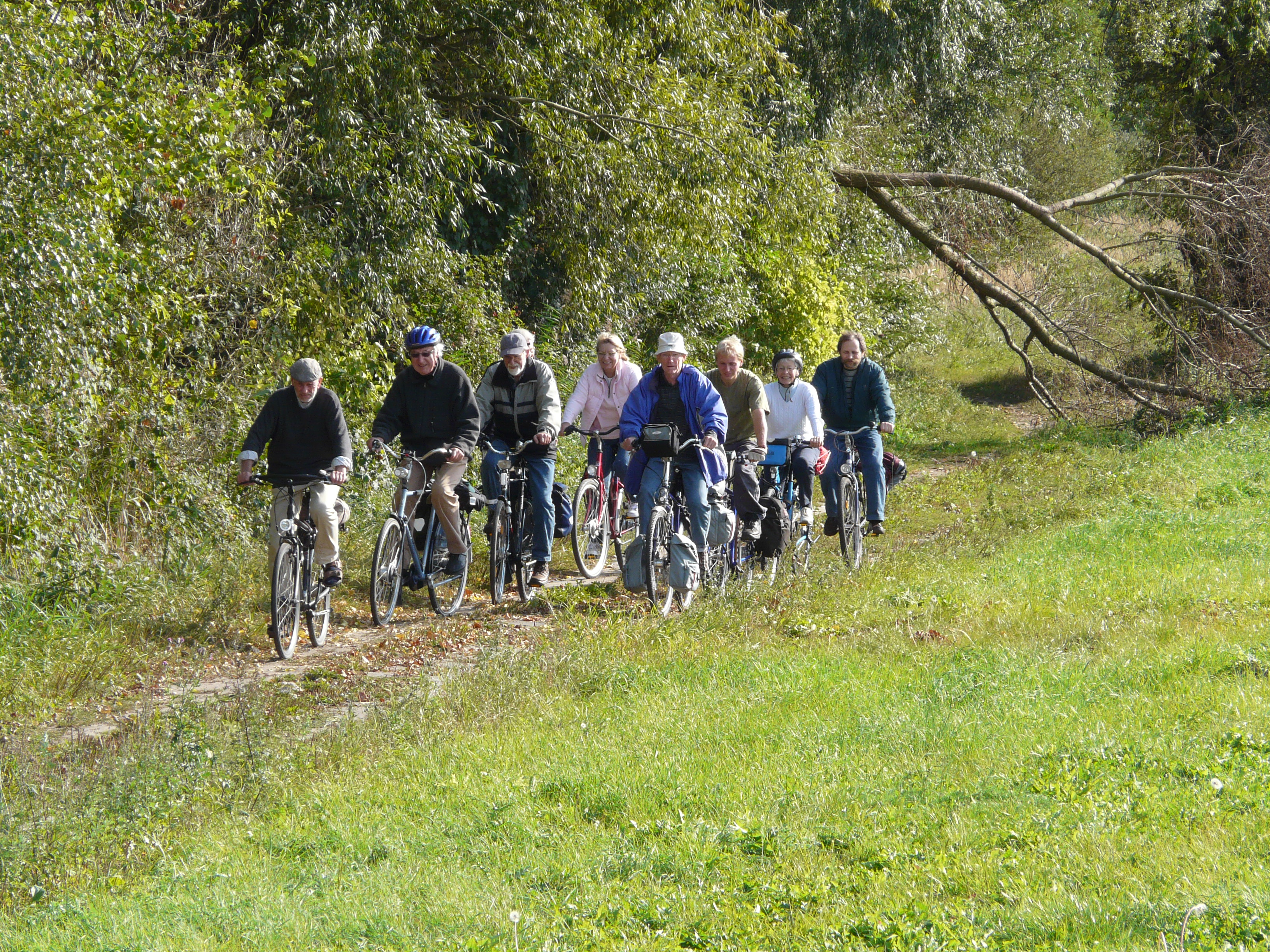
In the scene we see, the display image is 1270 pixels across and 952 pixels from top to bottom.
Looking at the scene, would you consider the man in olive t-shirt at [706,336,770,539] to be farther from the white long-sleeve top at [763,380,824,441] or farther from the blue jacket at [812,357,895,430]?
the blue jacket at [812,357,895,430]

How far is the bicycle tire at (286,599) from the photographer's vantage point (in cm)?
830

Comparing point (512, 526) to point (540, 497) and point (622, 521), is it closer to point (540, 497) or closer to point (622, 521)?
point (540, 497)

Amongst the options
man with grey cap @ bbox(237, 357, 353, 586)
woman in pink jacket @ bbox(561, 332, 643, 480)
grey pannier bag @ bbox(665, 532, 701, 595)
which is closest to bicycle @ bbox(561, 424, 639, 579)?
woman in pink jacket @ bbox(561, 332, 643, 480)

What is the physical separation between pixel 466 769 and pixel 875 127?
65.8 ft

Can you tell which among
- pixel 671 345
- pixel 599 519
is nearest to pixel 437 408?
pixel 671 345

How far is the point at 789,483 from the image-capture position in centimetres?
1118

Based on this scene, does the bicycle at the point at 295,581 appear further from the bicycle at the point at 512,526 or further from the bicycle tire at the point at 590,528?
the bicycle tire at the point at 590,528

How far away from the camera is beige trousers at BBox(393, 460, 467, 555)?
31.5 feet

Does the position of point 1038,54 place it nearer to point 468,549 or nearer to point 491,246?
point 491,246

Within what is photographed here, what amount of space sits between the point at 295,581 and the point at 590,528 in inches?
139

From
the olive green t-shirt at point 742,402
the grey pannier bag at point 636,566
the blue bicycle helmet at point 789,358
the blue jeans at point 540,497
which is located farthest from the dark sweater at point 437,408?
the blue bicycle helmet at point 789,358

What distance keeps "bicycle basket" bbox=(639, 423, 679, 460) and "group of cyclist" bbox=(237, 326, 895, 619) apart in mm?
99

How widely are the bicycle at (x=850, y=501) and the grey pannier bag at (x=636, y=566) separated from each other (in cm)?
270

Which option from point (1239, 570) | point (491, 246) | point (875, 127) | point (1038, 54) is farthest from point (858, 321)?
point (1239, 570)
